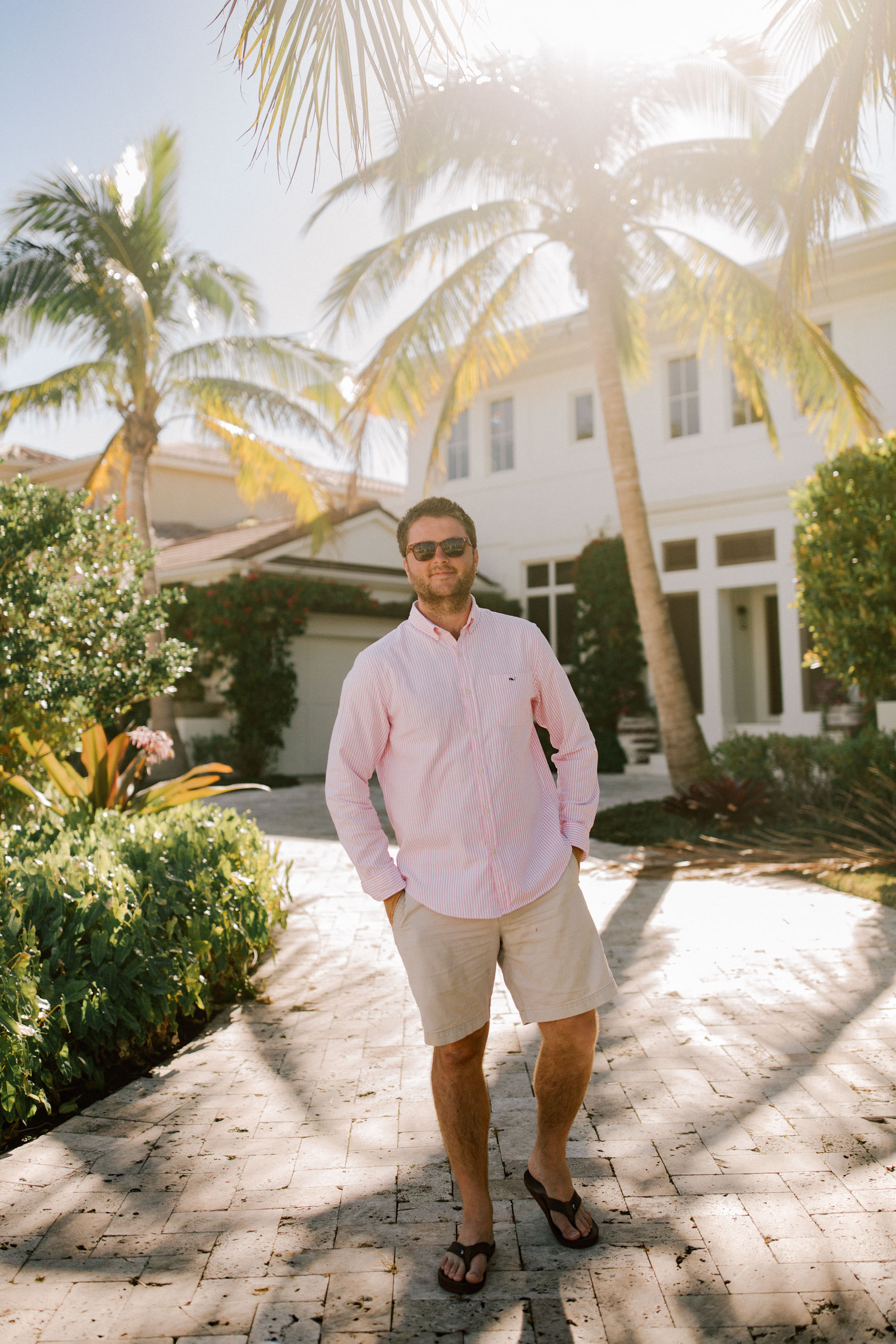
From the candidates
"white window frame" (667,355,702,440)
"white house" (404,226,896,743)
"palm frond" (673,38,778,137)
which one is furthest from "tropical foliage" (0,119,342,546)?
"palm frond" (673,38,778,137)

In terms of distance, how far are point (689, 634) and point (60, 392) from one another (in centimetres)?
1015

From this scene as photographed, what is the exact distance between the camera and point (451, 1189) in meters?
3.10

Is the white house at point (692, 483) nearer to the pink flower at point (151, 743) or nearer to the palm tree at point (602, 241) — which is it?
the palm tree at point (602, 241)

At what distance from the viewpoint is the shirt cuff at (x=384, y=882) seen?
8.99 ft

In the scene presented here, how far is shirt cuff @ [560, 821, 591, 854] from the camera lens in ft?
9.43

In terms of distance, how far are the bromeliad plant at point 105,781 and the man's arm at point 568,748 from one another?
4.17 metres

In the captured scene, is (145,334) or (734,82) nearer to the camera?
(734,82)

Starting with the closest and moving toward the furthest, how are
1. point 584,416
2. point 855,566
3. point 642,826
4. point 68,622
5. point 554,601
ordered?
point 68,622 → point 855,566 → point 642,826 → point 584,416 → point 554,601

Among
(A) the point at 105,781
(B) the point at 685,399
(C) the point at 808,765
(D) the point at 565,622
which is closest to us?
(A) the point at 105,781

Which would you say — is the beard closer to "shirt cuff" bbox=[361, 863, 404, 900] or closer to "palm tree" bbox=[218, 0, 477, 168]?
"shirt cuff" bbox=[361, 863, 404, 900]

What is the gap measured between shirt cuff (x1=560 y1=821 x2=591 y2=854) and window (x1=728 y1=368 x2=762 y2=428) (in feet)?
45.7

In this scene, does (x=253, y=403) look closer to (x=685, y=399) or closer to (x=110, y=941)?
(x=685, y=399)

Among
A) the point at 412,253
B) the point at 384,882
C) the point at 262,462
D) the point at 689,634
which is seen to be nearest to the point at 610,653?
the point at 689,634

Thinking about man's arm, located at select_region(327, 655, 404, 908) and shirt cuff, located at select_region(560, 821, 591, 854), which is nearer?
man's arm, located at select_region(327, 655, 404, 908)
